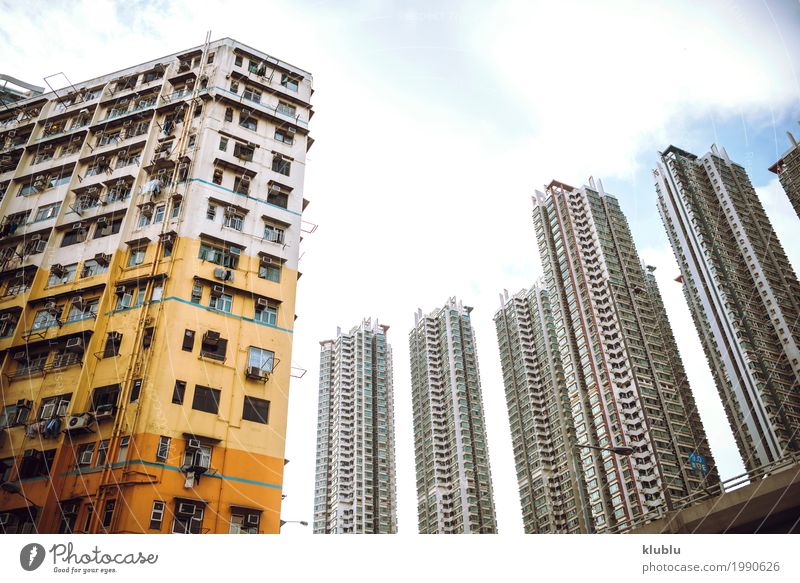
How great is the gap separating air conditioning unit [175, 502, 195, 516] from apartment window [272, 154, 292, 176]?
841 cm

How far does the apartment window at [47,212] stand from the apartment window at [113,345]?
484 centimetres

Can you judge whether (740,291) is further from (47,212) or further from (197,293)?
(47,212)

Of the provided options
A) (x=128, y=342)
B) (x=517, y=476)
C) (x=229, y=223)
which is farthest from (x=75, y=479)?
(x=517, y=476)

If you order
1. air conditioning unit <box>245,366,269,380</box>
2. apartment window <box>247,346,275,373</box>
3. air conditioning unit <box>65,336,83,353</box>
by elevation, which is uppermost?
air conditioning unit <box>65,336,83,353</box>

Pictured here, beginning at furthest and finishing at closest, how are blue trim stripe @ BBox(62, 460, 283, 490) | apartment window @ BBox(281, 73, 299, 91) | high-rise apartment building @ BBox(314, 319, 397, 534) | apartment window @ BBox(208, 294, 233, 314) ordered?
high-rise apartment building @ BBox(314, 319, 397, 534), apartment window @ BBox(281, 73, 299, 91), apartment window @ BBox(208, 294, 233, 314), blue trim stripe @ BBox(62, 460, 283, 490)

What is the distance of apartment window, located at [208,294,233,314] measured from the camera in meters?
12.9

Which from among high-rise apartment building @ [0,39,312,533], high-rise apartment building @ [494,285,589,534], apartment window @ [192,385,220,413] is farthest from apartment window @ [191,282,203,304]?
high-rise apartment building @ [494,285,589,534]

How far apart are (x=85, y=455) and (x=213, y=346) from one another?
2984 mm

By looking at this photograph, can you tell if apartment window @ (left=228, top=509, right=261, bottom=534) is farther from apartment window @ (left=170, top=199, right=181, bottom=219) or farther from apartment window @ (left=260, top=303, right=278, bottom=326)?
apartment window @ (left=170, top=199, right=181, bottom=219)

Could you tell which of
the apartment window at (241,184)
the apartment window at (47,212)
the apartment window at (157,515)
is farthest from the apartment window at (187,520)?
the apartment window at (47,212)

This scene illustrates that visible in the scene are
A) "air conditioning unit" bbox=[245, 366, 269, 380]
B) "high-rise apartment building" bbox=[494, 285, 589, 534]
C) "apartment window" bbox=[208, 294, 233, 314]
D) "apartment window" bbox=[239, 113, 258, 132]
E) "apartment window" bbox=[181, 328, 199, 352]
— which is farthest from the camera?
"high-rise apartment building" bbox=[494, 285, 589, 534]

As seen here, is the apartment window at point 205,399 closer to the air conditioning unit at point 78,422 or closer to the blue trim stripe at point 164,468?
the blue trim stripe at point 164,468

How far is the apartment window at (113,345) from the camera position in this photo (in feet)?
40.1

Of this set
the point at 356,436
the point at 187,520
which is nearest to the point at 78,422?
the point at 187,520
